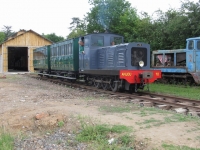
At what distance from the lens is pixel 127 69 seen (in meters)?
12.9

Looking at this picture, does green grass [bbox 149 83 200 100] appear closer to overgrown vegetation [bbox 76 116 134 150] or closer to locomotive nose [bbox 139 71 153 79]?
locomotive nose [bbox 139 71 153 79]

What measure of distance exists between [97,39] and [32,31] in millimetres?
24563

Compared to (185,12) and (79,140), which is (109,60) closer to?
(79,140)

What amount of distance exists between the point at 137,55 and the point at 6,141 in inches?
344

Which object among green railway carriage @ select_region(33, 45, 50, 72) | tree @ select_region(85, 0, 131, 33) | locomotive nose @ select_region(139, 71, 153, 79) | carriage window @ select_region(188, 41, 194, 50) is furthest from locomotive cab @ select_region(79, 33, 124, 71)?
tree @ select_region(85, 0, 131, 33)

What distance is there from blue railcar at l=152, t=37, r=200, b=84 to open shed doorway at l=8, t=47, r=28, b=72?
2813 centimetres

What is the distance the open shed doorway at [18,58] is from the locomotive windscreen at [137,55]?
3258 centimetres

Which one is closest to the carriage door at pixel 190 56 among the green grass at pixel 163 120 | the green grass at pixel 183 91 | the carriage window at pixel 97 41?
the green grass at pixel 183 91

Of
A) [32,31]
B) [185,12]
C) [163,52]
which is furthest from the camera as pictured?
[32,31]

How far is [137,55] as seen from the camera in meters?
13.1

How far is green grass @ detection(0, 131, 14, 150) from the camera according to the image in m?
5.26

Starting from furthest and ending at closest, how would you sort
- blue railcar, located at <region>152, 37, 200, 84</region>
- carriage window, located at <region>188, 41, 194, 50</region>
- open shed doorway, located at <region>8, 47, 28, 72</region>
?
open shed doorway, located at <region>8, 47, 28, 72</region>, carriage window, located at <region>188, 41, 194, 50</region>, blue railcar, located at <region>152, 37, 200, 84</region>

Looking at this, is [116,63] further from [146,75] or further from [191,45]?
[191,45]

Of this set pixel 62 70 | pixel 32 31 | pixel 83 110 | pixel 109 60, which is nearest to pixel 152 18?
pixel 62 70
